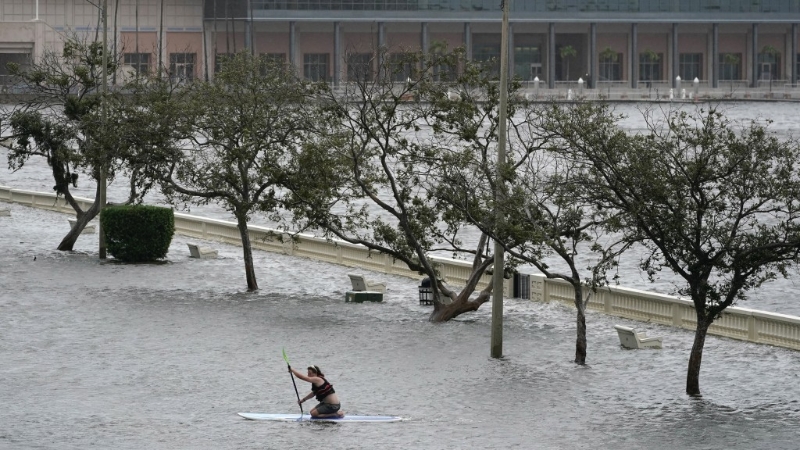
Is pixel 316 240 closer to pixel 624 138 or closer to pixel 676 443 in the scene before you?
pixel 624 138

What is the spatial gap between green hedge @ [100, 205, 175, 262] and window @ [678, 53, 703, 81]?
4813 inches

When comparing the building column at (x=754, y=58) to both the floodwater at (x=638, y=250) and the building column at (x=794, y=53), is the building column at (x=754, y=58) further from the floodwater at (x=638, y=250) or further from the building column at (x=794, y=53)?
the floodwater at (x=638, y=250)

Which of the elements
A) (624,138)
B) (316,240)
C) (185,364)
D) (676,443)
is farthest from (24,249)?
(676,443)

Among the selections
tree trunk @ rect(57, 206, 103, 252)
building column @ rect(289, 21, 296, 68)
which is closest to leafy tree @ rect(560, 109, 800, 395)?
tree trunk @ rect(57, 206, 103, 252)

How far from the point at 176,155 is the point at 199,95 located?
75.8 inches

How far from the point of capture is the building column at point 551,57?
511ft

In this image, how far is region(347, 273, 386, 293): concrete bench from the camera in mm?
41719

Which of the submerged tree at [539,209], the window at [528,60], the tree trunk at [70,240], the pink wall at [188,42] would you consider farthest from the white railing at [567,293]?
the window at [528,60]

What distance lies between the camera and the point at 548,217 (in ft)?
111

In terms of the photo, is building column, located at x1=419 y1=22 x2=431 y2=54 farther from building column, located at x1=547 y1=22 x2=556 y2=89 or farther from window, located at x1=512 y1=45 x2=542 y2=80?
building column, located at x1=547 y1=22 x2=556 y2=89

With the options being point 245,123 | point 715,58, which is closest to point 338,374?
point 245,123

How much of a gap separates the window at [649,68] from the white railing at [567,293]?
111846mm

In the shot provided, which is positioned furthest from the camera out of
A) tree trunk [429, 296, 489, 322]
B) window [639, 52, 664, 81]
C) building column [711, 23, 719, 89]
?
window [639, 52, 664, 81]

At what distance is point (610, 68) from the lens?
161 meters
